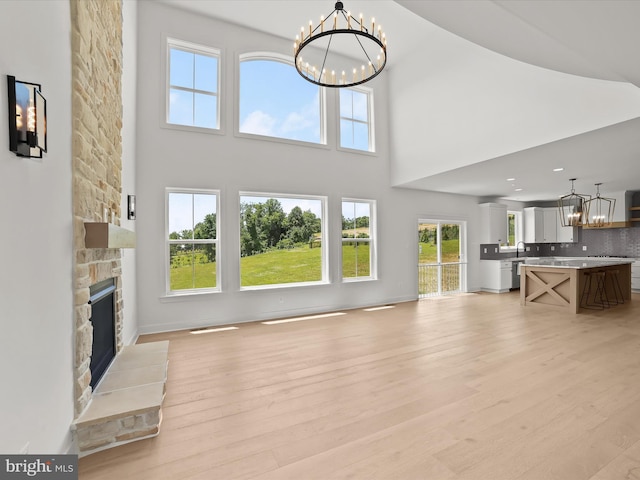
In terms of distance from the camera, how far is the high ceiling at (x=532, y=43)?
2254 millimetres

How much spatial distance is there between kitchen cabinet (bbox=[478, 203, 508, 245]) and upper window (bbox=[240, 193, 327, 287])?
16.1 ft

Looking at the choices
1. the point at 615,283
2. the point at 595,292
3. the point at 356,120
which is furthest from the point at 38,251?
the point at 615,283

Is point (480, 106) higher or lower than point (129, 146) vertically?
higher

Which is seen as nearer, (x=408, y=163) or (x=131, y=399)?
(x=131, y=399)

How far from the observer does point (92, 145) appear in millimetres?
2430

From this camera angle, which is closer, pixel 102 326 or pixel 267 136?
pixel 102 326

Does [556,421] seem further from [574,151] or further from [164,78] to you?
[164,78]

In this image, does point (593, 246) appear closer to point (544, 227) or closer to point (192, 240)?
point (544, 227)

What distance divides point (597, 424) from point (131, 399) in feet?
10.7

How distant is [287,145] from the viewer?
19.2 ft

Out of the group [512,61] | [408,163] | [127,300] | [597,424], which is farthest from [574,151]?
[127,300]

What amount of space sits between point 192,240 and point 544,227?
9.95m

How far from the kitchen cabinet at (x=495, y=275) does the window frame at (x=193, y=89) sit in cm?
738

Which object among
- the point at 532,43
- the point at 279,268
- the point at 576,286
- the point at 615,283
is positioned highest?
the point at 532,43
